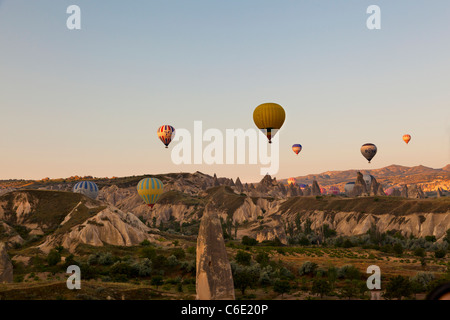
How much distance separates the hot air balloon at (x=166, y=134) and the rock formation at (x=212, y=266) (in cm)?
7284

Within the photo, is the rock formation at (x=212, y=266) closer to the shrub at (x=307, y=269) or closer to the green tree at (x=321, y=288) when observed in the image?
the green tree at (x=321, y=288)

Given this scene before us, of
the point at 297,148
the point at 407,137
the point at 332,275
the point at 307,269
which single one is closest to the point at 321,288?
the point at 332,275

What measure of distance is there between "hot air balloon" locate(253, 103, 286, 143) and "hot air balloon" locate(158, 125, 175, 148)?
142 feet

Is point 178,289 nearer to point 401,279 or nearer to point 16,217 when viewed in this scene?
point 401,279

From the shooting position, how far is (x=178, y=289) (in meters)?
37.5

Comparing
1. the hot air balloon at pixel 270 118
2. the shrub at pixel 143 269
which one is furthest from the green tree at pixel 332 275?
the shrub at pixel 143 269

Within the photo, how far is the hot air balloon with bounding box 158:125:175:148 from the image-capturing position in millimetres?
93062

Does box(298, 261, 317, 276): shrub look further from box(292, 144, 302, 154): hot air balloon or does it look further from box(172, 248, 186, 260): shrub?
box(292, 144, 302, 154): hot air balloon

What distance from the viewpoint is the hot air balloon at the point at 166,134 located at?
93062 mm

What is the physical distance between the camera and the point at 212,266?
20625mm

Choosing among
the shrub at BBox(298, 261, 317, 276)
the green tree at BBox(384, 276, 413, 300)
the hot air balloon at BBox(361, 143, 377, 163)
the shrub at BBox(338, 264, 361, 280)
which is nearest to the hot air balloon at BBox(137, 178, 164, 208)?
the shrub at BBox(298, 261, 317, 276)
